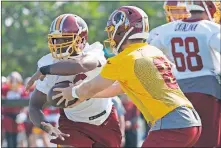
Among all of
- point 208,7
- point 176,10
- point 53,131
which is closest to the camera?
point 53,131

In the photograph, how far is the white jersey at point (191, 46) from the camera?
25.8 ft

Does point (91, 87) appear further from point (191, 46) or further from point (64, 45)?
point (191, 46)

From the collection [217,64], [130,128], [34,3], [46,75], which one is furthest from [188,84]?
[34,3]

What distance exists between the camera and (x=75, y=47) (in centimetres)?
664

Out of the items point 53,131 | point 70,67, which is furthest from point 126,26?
point 53,131

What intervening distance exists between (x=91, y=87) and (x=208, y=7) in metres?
2.67

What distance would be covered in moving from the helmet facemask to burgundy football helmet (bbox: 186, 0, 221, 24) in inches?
71.8

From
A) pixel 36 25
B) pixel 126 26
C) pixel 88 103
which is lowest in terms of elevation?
pixel 36 25

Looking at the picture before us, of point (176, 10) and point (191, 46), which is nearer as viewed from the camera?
point (191, 46)

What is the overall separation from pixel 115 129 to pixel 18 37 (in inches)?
910

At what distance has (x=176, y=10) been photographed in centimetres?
861

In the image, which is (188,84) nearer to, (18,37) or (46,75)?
(46,75)

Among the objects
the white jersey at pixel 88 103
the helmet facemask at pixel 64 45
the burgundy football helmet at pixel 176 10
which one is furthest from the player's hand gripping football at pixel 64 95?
the burgundy football helmet at pixel 176 10

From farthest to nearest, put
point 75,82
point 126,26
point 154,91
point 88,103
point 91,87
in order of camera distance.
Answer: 1. point 88,103
2. point 75,82
3. point 126,26
4. point 91,87
5. point 154,91
